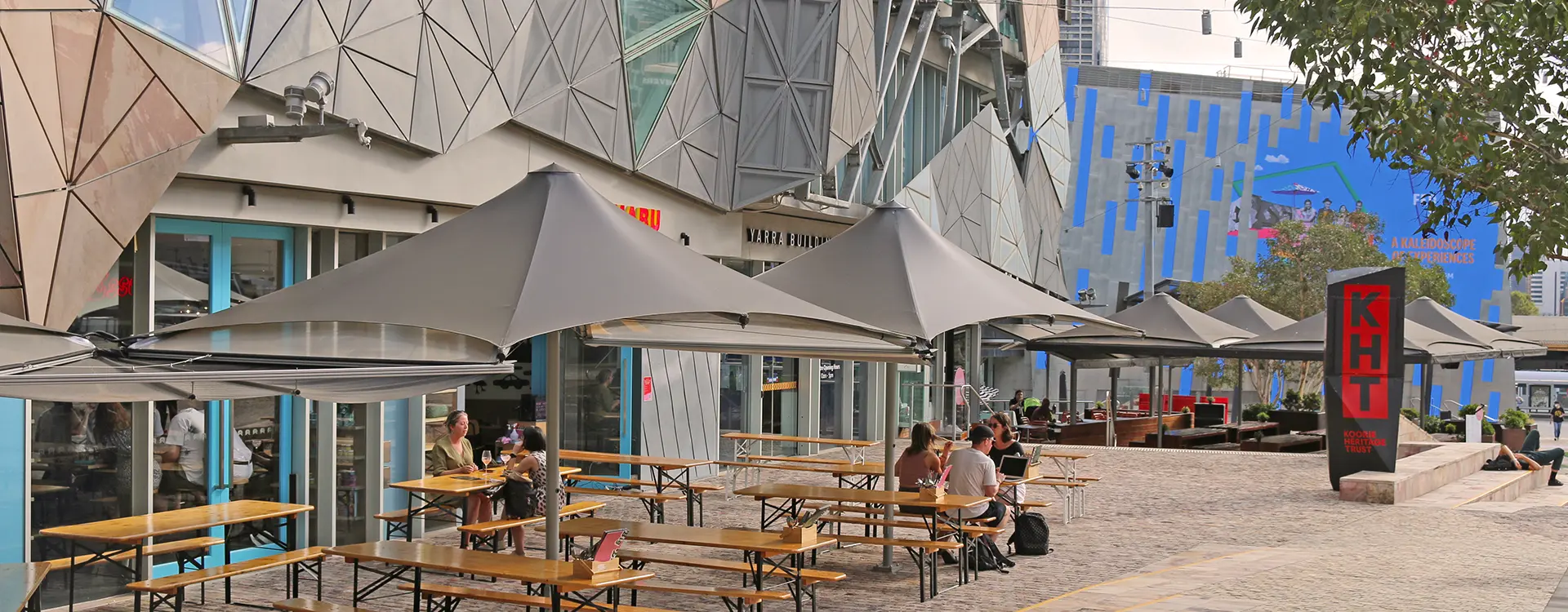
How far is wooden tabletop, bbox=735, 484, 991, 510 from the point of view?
1073 cm

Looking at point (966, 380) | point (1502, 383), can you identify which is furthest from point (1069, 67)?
point (966, 380)

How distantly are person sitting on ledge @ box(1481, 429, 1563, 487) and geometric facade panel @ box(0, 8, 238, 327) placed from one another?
18.3 metres

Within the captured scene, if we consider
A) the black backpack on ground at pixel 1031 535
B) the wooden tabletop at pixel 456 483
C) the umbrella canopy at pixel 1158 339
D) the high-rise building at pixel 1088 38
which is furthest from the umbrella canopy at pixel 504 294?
the high-rise building at pixel 1088 38

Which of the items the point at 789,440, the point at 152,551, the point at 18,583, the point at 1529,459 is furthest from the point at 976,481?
the point at 1529,459

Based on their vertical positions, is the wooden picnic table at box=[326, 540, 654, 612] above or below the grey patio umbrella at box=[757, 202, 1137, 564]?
below

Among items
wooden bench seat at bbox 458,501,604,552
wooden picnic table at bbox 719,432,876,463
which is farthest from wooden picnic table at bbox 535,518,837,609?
wooden picnic table at bbox 719,432,876,463

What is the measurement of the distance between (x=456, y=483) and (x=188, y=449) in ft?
6.64

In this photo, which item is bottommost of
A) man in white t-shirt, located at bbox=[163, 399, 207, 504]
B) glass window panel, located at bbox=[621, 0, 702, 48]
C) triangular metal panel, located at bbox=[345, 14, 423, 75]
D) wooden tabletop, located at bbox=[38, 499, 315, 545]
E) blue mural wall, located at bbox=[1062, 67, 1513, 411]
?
wooden tabletop, located at bbox=[38, 499, 315, 545]

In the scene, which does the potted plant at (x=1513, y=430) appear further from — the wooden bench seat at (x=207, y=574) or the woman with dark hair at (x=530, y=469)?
the wooden bench seat at (x=207, y=574)

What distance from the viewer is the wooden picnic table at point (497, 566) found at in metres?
7.63

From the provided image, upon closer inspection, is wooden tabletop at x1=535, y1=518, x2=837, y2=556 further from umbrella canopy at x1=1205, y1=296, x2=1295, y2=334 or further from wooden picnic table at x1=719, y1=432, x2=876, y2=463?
umbrella canopy at x1=1205, y1=296, x2=1295, y2=334

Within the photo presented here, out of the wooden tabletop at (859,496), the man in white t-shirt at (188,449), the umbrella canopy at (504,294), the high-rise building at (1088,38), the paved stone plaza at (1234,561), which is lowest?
the paved stone plaza at (1234,561)

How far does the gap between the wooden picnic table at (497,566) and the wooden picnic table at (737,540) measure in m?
0.68

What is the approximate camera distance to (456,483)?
11453 millimetres
